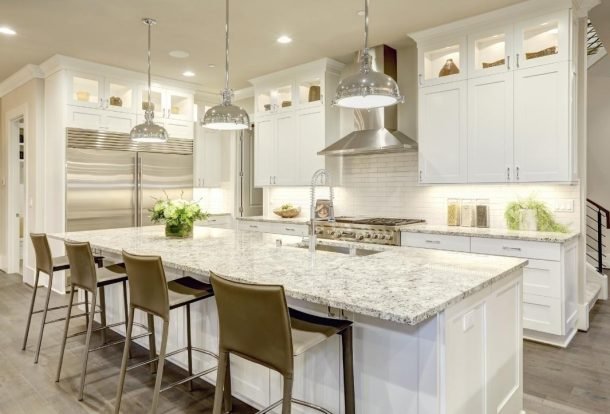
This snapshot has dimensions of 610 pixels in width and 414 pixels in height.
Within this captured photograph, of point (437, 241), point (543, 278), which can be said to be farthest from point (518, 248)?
point (437, 241)

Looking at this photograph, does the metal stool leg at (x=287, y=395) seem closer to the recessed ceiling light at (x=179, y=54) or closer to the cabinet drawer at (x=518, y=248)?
the cabinet drawer at (x=518, y=248)

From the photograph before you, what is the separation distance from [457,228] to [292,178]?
2.34 m

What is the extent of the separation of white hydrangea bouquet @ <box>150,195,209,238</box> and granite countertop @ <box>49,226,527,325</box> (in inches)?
7.7

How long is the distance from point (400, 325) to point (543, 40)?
3.30m

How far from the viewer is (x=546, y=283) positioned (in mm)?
3400

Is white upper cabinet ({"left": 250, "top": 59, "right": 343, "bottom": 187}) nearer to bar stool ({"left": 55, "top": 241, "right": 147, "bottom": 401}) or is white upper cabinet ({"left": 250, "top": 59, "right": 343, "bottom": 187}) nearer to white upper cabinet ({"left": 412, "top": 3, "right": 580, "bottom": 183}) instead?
white upper cabinet ({"left": 412, "top": 3, "right": 580, "bottom": 183})

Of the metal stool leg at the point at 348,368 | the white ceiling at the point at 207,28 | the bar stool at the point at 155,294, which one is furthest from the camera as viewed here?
the white ceiling at the point at 207,28

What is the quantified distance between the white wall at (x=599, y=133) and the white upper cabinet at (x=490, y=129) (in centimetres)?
464

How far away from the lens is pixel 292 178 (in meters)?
5.64

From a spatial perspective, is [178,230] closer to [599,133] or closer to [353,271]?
[353,271]

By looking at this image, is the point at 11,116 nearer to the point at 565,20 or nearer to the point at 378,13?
the point at 378,13

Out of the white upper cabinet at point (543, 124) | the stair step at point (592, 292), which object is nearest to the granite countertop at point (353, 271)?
the white upper cabinet at point (543, 124)

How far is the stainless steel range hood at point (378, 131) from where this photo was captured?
4453 millimetres

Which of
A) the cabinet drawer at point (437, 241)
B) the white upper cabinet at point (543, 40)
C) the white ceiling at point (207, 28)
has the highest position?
the white ceiling at point (207, 28)
